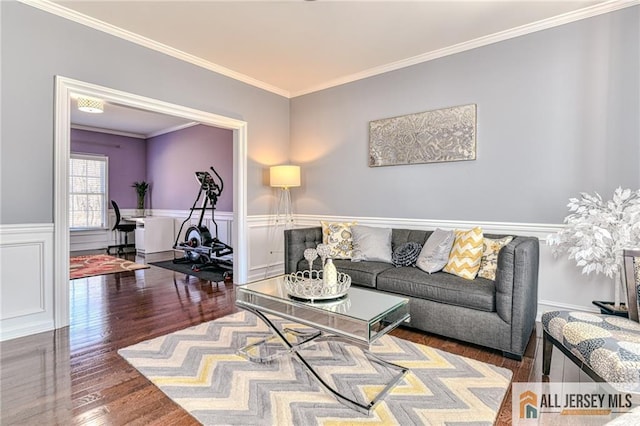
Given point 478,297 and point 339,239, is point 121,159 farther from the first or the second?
point 478,297

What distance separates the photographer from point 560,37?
2.96m

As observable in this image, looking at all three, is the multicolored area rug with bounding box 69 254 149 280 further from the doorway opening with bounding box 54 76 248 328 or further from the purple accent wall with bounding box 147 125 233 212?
the doorway opening with bounding box 54 76 248 328

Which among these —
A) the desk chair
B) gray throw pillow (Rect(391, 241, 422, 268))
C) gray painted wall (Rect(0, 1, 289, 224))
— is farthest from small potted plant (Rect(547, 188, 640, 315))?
the desk chair

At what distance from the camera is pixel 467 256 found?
2832 mm

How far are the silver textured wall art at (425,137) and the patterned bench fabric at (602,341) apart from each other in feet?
6.29

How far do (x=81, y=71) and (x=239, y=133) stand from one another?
1.79m

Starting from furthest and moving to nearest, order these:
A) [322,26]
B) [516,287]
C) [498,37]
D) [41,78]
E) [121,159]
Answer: [121,159] → [498,37] → [322,26] → [41,78] → [516,287]

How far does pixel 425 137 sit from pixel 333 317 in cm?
259

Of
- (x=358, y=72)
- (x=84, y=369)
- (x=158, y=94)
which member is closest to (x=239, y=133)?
(x=158, y=94)

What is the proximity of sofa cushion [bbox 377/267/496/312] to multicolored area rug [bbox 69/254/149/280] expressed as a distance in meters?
4.33

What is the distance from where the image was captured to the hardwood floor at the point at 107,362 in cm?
173

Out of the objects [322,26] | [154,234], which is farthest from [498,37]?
[154,234]

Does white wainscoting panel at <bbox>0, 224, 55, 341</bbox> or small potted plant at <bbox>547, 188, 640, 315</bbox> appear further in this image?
white wainscoting panel at <bbox>0, 224, 55, 341</bbox>

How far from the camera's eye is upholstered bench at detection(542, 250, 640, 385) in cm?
149
